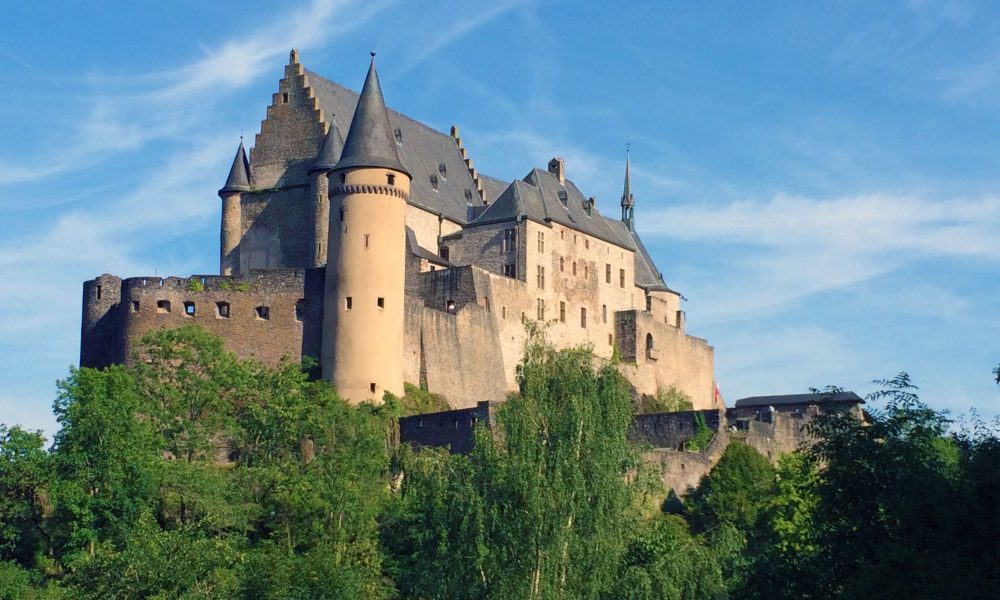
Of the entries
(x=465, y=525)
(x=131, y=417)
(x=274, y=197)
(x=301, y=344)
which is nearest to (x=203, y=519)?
(x=131, y=417)

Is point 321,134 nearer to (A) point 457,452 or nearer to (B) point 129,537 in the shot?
(A) point 457,452

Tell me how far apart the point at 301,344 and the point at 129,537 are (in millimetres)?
17169

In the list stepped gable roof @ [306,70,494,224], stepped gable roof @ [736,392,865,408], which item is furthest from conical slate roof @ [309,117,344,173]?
stepped gable roof @ [736,392,865,408]

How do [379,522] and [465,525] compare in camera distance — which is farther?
[379,522]

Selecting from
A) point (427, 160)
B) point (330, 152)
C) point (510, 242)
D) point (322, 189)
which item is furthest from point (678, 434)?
point (427, 160)

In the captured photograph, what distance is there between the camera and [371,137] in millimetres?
65750

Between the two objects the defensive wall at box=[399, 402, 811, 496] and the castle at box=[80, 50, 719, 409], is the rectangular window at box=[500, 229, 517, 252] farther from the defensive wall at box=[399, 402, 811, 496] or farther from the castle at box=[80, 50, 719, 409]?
the defensive wall at box=[399, 402, 811, 496]

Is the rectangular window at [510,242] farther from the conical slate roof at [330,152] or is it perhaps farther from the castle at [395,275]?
the conical slate roof at [330,152]

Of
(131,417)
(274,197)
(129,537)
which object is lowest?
(129,537)

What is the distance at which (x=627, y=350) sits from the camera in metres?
80.2

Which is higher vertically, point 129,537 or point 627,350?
point 627,350

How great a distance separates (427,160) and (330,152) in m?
10.3

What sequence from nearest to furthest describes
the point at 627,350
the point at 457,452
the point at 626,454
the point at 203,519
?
the point at 626,454 → the point at 203,519 → the point at 457,452 → the point at 627,350

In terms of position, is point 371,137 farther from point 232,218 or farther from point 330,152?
point 232,218
